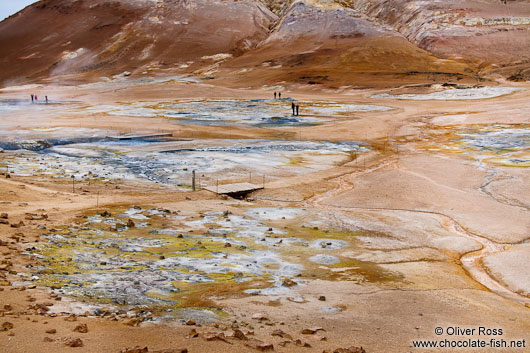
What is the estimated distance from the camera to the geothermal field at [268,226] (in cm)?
869

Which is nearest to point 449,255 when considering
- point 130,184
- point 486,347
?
point 486,347

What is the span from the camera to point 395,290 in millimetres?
11227

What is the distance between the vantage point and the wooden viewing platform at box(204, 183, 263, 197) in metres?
21.5

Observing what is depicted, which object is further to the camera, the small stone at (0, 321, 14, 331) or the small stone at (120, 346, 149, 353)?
the small stone at (0, 321, 14, 331)

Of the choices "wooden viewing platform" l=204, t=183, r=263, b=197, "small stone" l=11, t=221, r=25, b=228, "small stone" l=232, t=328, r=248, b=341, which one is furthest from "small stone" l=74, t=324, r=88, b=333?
"wooden viewing platform" l=204, t=183, r=263, b=197

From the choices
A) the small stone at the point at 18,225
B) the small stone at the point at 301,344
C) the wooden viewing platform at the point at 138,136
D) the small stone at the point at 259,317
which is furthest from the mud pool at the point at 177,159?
the small stone at the point at 301,344

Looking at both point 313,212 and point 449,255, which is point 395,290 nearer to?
point 449,255

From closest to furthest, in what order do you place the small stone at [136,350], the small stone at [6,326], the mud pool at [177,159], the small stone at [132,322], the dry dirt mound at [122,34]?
the small stone at [136,350] < the small stone at [6,326] < the small stone at [132,322] < the mud pool at [177,159] < the dry dirt mound at [122,34]

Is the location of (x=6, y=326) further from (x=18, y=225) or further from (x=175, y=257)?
(x=18, y=225)

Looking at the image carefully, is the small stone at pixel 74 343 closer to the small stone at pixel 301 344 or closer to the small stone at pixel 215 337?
the small stone at pixel 215 337

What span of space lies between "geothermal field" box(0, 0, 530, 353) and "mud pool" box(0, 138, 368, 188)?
158mm

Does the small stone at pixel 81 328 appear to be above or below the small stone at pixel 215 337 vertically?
above

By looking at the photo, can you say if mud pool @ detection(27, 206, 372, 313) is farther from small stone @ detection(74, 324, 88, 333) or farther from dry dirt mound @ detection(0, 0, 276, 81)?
dry dirt mound @ detection(0, 0, 276, 81)

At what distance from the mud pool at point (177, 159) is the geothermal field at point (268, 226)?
158mm
